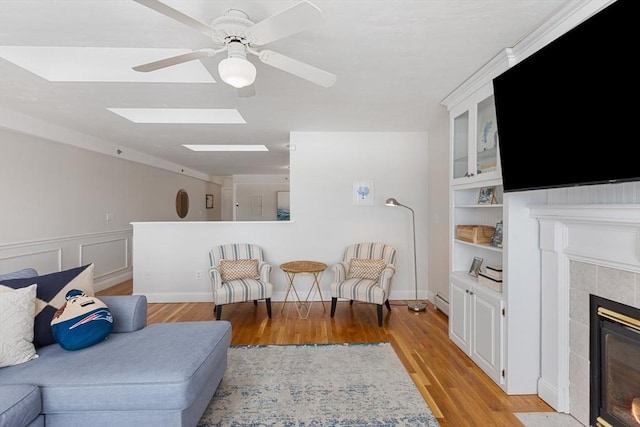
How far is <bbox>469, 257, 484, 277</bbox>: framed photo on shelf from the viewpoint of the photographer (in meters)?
2.74

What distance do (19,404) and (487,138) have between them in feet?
Result: 10.5

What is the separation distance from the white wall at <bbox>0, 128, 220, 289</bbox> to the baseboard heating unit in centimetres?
504

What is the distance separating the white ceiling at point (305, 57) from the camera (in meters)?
1.66

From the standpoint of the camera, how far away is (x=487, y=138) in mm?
2395

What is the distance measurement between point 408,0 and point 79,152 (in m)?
4.90

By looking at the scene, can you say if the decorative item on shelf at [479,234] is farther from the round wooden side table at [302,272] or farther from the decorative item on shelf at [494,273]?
the round wooden side table at [302,272]

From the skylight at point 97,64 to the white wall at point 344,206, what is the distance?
6.20ft

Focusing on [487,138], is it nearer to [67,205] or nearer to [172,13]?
[172,13]

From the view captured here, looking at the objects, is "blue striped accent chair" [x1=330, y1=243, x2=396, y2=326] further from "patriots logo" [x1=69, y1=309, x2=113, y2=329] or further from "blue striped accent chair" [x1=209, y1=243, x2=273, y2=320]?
"patriots logo" [x1=69, y1=309, x2=113, y2=329]

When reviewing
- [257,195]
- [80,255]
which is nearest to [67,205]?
[80,255]

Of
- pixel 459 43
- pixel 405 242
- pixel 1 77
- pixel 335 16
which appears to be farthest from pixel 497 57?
pixel 1 77

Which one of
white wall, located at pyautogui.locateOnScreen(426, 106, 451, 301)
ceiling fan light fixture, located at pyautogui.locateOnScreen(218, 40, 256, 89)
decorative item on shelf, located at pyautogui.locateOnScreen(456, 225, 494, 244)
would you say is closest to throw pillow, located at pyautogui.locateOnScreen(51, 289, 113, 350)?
ceiling fan light fixture, located at pyautogui.locateOnScreen(218, 40, 256, 89)

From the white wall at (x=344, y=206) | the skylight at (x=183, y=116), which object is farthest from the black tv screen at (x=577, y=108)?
the skylight at (x=183, y=116)

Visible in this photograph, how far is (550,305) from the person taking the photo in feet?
6.61
